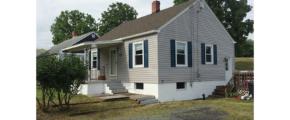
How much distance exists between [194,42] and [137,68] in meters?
3.42

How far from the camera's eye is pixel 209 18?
13164 mm

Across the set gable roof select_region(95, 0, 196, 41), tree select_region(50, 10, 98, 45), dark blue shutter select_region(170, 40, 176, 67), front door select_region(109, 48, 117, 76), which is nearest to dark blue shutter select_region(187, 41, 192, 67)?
dark blue shutter select_region(170, 40, 176, 67)

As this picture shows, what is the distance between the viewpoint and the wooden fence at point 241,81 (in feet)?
40.0

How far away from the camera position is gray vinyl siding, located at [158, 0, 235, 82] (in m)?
10.7

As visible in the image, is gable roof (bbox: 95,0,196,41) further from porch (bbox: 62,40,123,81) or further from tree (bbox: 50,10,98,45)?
tree (bbox: 50,10,98,45)

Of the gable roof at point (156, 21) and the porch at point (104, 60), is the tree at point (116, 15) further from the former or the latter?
the gable roof at point (156, 21)

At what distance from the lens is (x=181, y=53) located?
11.5m

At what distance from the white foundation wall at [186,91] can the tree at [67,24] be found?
29842mm

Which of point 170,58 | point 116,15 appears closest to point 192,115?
point 170,58

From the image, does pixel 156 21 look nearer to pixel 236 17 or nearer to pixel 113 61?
pixel 113 61

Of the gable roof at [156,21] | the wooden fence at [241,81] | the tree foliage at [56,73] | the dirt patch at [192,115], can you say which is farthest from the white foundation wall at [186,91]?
the tree foliage at [56,73]
